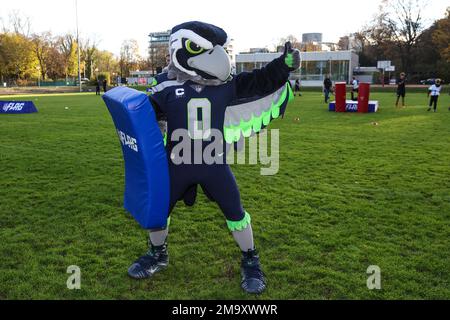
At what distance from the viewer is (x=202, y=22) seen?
3289 mm

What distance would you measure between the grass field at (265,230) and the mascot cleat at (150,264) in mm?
88

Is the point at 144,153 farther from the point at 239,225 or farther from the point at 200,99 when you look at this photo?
the point at 239,225

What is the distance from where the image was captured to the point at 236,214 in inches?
132

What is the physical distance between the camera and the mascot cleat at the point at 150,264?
3.57m

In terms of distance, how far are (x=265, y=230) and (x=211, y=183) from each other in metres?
1.62

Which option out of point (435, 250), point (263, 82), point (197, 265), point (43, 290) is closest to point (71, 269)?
point (43, 290)

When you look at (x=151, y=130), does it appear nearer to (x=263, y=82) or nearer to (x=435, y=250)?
(x=263, y=82)

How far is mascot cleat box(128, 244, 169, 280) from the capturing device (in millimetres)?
3566

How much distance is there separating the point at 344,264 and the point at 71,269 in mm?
2612


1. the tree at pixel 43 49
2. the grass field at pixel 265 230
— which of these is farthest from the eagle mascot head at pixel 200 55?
the tree at pixel 43 49

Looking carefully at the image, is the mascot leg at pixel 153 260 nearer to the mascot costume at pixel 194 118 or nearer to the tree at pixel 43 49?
the mascot costume at pixel 194 118

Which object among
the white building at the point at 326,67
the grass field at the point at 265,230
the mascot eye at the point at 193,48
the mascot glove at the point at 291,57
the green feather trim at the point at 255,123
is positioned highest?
the white building at the point at 326,67

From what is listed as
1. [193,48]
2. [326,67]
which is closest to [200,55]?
[193,48]

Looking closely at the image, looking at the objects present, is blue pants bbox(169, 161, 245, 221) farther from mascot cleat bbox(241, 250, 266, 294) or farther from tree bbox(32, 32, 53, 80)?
tree bbox(32, 32, 53, 80)
